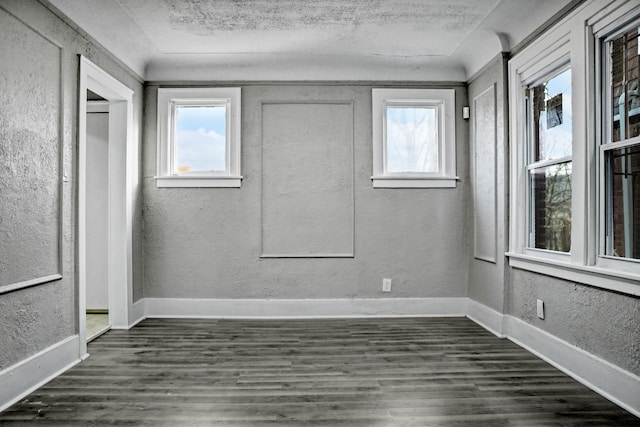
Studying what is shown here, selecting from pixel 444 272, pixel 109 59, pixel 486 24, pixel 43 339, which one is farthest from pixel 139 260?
pixel 486 24

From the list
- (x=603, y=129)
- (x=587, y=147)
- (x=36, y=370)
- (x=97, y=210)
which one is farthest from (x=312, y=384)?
(x=97, y=210)

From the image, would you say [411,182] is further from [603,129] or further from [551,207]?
[603,129]

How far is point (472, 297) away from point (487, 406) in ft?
6.86

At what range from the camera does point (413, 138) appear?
447 centimetres

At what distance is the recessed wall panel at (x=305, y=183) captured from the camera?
172 inches

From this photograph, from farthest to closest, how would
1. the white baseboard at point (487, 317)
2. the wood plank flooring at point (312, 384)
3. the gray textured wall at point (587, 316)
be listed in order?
the white baseboard at point (487, 317) → the gray textured wall at point (587, 316) → the wood plank flooring at point (312, 384)

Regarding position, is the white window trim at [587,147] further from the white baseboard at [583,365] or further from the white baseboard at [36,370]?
the white baseboard at [36,370]

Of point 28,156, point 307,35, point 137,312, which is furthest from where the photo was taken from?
point 137,312

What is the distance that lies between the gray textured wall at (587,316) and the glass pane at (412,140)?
1.53 m

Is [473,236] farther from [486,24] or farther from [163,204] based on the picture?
[163,204]

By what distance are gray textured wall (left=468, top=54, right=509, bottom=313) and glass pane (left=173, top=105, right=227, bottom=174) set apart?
2518 millimetres

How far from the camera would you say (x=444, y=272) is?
4.42 meters

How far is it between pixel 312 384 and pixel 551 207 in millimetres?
2150

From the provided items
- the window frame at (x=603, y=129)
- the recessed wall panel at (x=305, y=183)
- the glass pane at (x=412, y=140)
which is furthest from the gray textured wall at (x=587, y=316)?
the recessed wall panel at (x=305, y=183)
